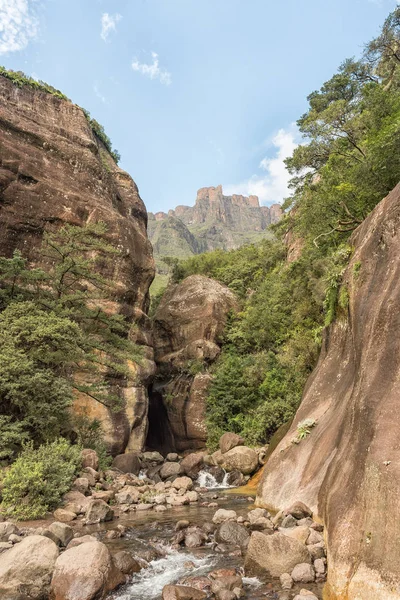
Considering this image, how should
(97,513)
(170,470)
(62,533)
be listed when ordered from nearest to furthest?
1. (62,533)
2. (97,513)
3. (170,470)

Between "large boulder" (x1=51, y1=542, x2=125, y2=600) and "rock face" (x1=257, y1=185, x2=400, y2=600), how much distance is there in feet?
13.7

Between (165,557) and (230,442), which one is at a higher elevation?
(165,557)

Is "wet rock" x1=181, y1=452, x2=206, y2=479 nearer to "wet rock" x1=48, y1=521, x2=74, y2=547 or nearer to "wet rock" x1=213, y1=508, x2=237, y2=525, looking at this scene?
"wet rock" x1=213, y1=508, x2=237, y2=525

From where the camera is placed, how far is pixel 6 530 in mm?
10203

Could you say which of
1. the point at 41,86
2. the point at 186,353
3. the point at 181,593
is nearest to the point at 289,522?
the point at 181,593

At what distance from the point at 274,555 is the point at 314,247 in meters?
18.8

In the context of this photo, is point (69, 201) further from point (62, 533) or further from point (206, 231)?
point (206, 231)

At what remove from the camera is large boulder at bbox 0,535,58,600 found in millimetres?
7195

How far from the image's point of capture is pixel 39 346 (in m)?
17.2

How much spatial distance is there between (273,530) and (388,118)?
678 inches

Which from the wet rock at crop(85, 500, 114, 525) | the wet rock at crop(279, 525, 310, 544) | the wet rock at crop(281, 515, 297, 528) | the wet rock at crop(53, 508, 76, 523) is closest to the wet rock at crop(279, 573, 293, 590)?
the wet rock at crop(279, 525, 310, 544)

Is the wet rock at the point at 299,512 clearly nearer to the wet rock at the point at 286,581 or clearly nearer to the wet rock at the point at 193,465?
the wet rock at the point at 286,581

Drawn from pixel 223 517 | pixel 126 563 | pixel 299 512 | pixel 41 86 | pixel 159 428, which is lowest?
pixel 159 428

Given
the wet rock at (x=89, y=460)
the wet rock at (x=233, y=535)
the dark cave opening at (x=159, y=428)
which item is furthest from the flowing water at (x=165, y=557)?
the dark cave opening at (x=159, y=428)
